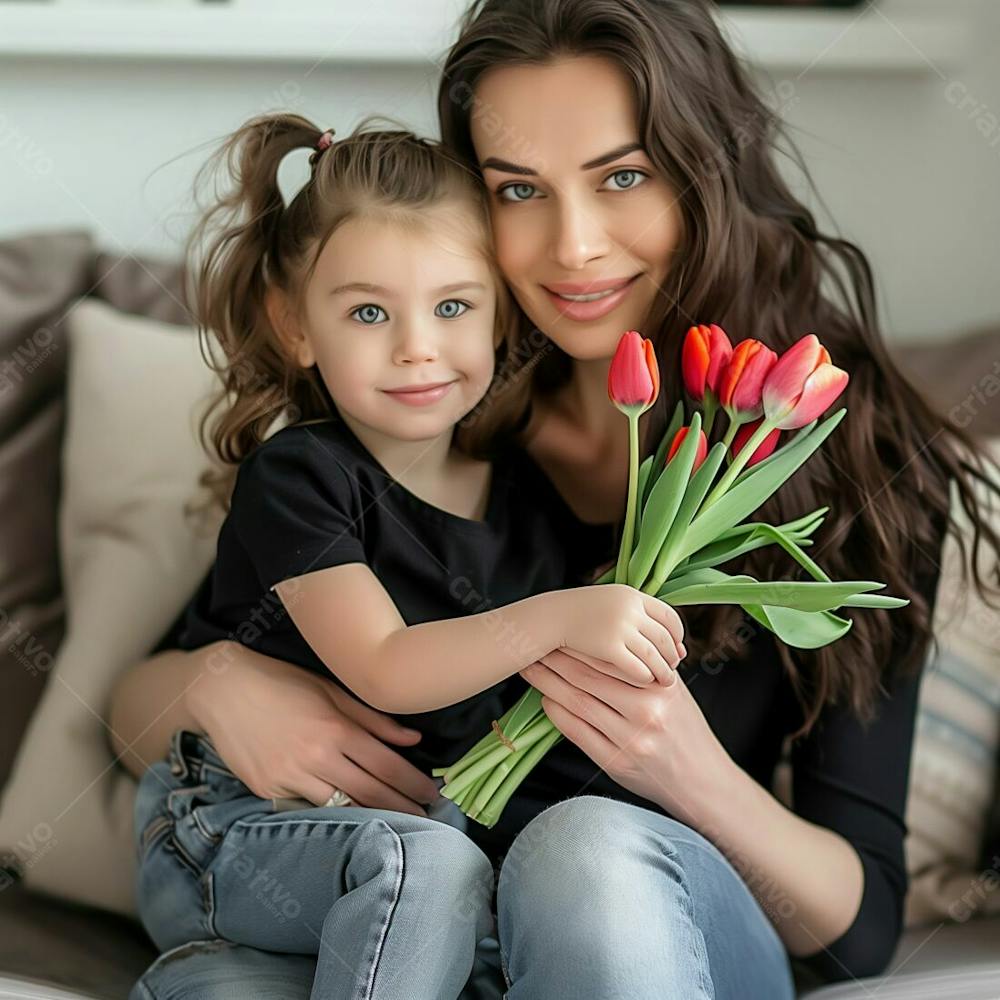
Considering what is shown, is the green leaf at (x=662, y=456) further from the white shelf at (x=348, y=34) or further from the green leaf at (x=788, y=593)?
the white shelf at (x=348, y=34)

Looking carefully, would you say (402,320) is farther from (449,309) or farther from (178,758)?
(178,758)

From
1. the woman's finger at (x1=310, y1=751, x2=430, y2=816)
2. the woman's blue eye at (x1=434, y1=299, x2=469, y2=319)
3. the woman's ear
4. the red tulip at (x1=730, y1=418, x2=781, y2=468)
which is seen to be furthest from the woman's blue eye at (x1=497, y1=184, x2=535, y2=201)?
the woman's finger at (x1=310, y1=751, x2=430, y2=816)

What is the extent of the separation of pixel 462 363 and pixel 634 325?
0.19m

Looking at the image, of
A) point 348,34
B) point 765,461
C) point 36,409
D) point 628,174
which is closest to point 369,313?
point 628,174

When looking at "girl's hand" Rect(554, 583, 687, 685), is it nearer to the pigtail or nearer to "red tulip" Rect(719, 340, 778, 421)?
"red tulip" Rect(719, 340, 778, 421)

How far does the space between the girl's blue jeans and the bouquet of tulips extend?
90 millimetres

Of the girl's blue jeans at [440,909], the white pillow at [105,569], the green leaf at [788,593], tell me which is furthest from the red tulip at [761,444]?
the white pillow at [105,569]

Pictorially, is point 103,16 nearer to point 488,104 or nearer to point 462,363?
point 488,104

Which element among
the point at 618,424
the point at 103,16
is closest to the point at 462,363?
the point at 618,424

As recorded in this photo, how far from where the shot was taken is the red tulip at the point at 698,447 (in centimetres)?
97

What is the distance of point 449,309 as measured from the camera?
3.76 feet

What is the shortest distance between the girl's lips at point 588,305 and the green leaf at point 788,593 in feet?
1.08

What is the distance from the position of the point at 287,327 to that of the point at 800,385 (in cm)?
53

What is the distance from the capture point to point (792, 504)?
4.01 ft
